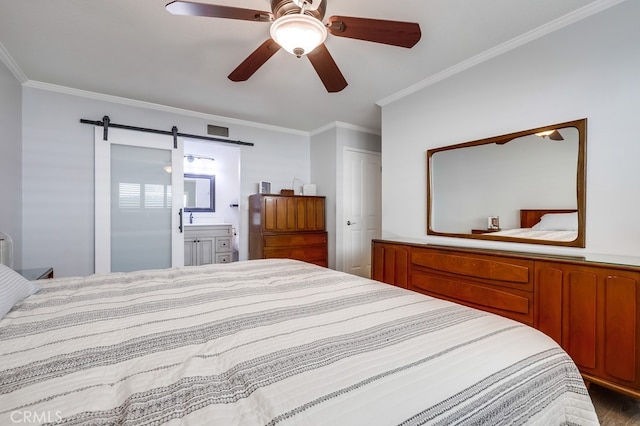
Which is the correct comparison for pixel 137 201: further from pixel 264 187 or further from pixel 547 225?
pixel 547 225

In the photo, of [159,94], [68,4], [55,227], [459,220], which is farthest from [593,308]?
[55,227]

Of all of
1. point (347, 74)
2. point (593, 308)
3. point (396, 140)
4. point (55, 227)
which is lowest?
point (593, 308)

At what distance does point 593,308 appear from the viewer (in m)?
1.64

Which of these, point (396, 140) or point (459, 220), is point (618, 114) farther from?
point (396, 140)

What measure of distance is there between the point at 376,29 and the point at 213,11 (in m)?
0.89

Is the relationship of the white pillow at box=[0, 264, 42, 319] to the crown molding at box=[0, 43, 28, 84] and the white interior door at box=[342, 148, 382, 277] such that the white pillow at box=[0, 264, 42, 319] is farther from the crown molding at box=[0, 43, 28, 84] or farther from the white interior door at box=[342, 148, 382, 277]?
the white interior door at box=[342, 148, 382, 277]

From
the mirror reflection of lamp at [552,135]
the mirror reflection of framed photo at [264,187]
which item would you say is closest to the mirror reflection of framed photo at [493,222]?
the mirror reflection of lamp at [552,135]

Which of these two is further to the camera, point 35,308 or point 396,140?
point 396,140

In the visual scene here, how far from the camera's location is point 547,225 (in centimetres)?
213

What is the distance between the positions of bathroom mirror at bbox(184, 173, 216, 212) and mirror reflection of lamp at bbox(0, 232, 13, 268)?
2599 millimetres

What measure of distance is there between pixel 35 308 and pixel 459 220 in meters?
2.98

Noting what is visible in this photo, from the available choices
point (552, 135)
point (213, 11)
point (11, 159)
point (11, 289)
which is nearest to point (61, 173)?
point (11, 159)

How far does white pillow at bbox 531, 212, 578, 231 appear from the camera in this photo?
199cm

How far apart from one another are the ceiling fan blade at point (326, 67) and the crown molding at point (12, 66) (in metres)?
2.65
